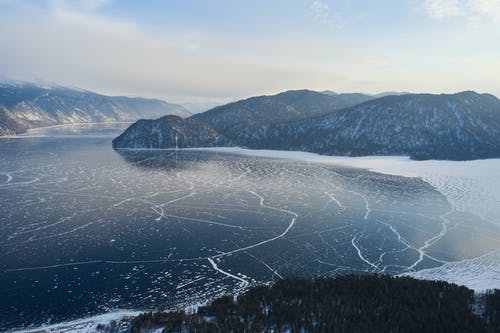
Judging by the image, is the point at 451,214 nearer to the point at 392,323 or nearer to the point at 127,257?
the point at 392,323

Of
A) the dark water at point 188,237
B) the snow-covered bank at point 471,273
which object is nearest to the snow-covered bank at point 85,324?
the dark water at point 188,237

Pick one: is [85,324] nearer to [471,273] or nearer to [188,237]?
[188,237]

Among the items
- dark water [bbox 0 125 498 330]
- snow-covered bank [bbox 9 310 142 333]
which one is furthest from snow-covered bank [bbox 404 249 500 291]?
snow-covered bank [bbox 9 310 142 333]

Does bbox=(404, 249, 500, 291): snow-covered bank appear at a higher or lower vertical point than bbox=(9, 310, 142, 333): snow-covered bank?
higher

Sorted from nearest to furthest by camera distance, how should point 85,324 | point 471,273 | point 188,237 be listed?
1. point 85,324
2. point 471,273
3. point 188,237

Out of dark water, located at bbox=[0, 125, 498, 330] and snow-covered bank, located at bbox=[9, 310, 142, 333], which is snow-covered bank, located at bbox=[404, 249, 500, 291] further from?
snow-covered bank, located at bbox=[9, 310, 142, 333]

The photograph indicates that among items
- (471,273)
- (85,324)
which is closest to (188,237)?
(85,324)
